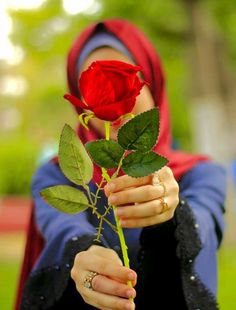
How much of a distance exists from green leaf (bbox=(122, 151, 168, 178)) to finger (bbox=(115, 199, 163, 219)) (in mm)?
38

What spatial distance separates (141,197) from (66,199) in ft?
0.33

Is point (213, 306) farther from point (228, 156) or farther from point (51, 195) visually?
point (228, 156)

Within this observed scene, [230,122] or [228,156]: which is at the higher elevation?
[230,122]

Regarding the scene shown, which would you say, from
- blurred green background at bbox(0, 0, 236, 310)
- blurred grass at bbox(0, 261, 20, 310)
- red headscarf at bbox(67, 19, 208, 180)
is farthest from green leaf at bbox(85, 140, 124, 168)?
blurred green background at bbox(0, 0, 236, 310)

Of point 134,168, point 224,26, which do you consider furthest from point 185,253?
point 224,26

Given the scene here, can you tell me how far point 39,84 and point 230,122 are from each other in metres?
10.9

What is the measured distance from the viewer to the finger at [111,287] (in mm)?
779

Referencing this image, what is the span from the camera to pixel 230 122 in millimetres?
7281

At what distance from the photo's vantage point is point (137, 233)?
102cm

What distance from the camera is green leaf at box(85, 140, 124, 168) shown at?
0.78m

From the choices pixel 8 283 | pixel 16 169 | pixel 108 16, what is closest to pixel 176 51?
pixel 108 16

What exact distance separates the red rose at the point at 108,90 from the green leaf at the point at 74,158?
0.19 ft

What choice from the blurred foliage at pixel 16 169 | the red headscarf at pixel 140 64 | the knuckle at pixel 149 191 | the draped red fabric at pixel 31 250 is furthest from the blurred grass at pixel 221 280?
the blurred foliage at pixel 16 169

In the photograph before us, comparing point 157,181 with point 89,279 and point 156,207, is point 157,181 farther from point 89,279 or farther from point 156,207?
point 89,279
